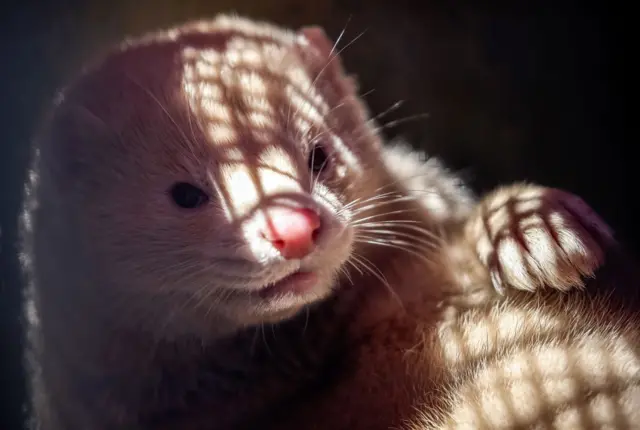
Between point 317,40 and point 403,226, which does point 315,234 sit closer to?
point 403,226

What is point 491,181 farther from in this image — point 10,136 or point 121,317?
point 10,136

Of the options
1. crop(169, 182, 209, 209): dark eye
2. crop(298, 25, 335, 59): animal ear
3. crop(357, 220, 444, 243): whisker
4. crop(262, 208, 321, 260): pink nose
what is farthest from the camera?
crop(298, 25, 335, 59): animal ear

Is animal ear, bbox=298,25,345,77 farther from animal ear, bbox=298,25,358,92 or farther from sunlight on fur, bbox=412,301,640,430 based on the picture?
sunlight on fur, bbox=412,301,640,430

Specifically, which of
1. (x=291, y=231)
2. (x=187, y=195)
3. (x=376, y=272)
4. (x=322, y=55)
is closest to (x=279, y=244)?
(x=291, y=231)

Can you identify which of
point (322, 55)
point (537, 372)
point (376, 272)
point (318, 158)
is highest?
point (322, 55)

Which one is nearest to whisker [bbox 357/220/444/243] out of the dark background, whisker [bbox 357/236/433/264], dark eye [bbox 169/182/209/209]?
whisker [bbox 357/236/433/264]

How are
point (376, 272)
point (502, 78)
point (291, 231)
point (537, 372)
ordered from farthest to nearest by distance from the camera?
1. point (502, 78)
2. point (376, 272)
3. point (537, 372)
4. point (291, 231)

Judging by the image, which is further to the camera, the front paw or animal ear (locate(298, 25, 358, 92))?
animal ear (locate(298, 25, 358, 92))

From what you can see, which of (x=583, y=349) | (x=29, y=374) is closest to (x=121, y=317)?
(x=29, y=374)
